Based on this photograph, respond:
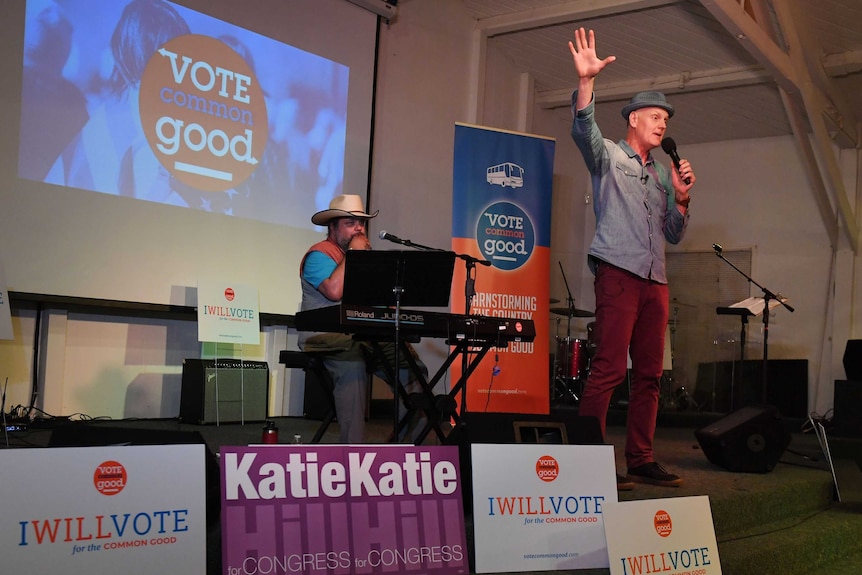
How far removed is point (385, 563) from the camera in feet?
7.30

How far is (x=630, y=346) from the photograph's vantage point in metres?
3.58

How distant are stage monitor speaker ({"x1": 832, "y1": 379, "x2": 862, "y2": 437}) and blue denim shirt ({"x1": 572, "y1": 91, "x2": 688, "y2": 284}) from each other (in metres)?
4.78

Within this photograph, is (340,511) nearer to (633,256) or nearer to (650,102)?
(633,256)

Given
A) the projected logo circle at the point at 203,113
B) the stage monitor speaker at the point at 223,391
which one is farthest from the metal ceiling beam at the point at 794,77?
the stage monitor speaker at the point at 223,391

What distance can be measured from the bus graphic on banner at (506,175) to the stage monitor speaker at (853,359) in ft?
12.9

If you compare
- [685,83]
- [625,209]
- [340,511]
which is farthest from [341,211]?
[685,83]

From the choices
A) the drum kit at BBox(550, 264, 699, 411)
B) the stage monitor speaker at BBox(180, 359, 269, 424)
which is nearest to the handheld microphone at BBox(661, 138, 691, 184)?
the stage monitor speaker at BBox(180, 359, 269, 424)

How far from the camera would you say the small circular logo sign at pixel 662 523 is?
2402 millimetres

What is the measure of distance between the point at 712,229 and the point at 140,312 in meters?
6.43

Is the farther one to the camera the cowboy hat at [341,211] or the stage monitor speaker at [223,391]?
the stage monitor speaker at [223,391]

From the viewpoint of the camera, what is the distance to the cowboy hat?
4000 mm

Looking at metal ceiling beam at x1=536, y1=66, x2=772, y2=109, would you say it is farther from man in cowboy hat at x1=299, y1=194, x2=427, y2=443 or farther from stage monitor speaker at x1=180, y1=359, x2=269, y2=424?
man in cowboy hat at x1=299, y1=194, x2=427, y2=443

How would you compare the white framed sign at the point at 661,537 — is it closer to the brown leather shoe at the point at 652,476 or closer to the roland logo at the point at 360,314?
the brown leather shoe at the point at 652,476

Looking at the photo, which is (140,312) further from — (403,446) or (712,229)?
(712,229)
